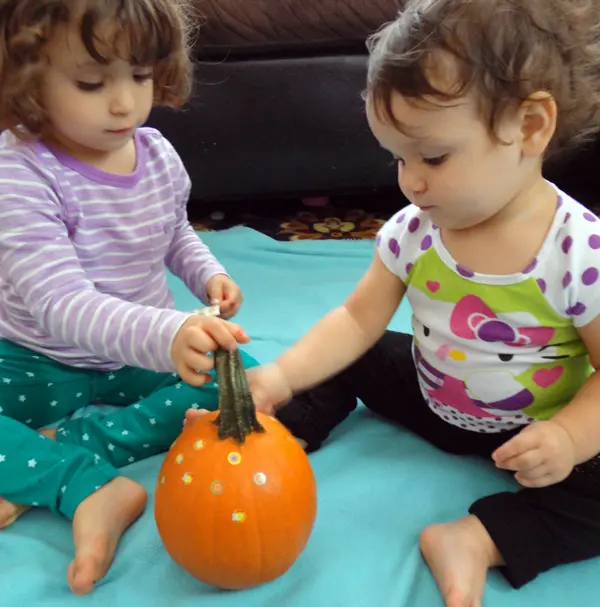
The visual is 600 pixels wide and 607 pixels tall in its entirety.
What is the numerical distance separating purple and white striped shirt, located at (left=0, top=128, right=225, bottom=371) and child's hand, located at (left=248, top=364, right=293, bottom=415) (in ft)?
0.41

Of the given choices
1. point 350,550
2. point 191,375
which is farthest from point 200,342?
point 350,550

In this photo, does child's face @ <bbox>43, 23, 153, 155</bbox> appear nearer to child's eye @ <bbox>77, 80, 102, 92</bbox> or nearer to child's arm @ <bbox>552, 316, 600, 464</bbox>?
child's eye @ <bbox>77, 80, 102, 92</bbox>

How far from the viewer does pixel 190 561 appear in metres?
0.64

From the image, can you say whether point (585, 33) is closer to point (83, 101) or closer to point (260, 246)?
point (83, 101)

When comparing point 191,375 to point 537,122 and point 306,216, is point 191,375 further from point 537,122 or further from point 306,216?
point 306,216

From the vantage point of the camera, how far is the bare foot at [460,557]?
662mm

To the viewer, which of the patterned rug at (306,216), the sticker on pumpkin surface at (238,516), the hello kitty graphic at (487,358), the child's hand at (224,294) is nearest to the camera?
the sticker on pumpkin surface at (238,516)

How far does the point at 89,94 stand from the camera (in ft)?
2.53

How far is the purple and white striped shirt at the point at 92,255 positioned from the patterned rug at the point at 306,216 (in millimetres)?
660

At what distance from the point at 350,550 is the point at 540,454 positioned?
0.67 feet

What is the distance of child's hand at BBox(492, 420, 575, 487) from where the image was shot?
65 centimetres

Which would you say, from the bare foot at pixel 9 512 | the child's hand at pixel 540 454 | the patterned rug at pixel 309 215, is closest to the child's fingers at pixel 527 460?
the child's hand at pixel 540 454

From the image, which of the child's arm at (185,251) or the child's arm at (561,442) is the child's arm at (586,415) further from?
the child's arm at (185,251)

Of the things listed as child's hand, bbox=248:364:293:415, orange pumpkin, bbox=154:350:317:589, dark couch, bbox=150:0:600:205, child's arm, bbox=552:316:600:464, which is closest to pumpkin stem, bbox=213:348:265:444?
orange pumpkin, bbox=154:350:317:589
